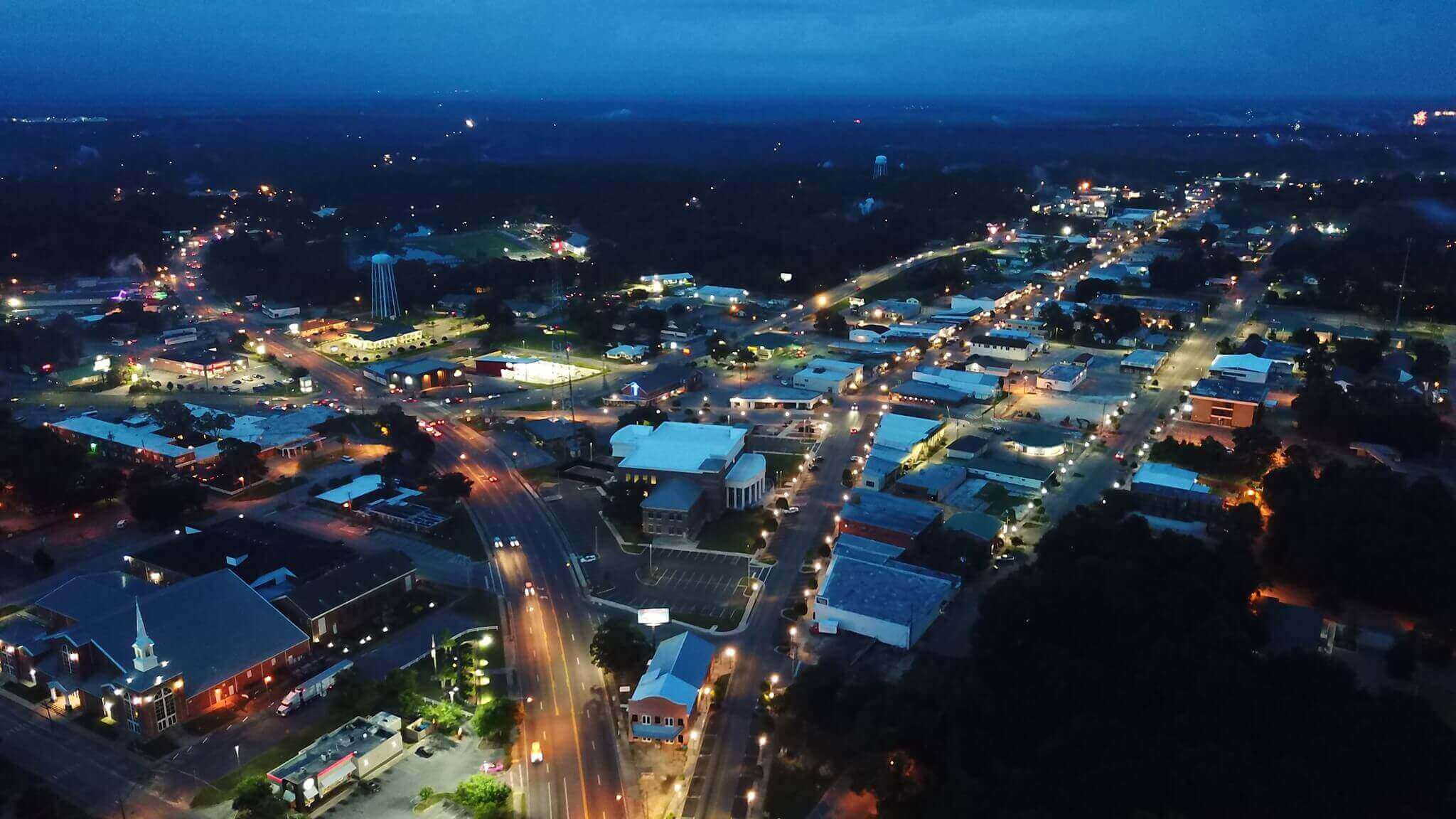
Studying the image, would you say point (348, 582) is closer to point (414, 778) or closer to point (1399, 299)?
point (414, 778)

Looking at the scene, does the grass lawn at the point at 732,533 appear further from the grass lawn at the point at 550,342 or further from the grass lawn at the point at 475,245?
the grass lawn at the point at 475,245

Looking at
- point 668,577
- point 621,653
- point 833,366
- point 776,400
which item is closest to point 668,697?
point 621,653

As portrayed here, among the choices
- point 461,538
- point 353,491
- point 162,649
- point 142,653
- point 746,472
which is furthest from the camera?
point 353,491

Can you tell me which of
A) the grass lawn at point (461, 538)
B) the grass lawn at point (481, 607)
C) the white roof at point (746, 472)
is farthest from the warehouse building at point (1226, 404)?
the grass lawn at point (481, 607)

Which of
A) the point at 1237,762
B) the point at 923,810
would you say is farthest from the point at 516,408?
the point at 1237,762

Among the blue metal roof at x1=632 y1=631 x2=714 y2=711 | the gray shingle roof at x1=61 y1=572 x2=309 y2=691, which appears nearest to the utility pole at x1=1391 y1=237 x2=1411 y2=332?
the blue metal roof at x1=632 y1=631 x2=714 y2=711

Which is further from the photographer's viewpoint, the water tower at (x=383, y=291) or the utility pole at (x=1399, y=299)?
the water tower at (x=383, y=291)
